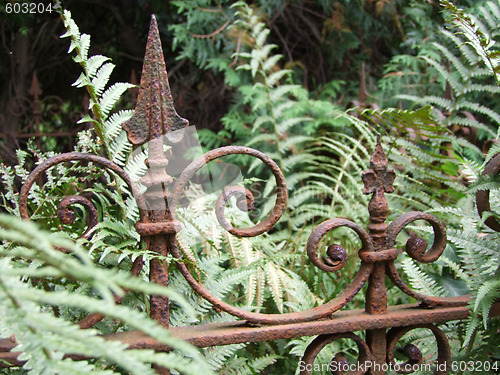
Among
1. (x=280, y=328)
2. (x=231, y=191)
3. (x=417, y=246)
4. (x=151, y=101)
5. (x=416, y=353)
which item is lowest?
(x=416, y=353)

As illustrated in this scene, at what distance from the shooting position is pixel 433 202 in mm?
1916

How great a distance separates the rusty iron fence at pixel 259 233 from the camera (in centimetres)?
90

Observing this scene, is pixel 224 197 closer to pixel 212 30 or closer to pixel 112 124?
pixel 112 124

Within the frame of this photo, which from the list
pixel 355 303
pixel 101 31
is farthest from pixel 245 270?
pixel 101 31

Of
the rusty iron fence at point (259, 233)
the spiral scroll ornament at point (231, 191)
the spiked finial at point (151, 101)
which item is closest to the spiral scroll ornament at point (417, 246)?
the rusty iron fence at point (259, 233)

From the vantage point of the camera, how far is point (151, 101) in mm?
901

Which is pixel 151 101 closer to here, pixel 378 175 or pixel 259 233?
pixel 259 233

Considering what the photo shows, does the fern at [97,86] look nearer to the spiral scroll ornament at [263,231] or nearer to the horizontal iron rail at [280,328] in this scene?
the spiral scroll ornament at [263,231]

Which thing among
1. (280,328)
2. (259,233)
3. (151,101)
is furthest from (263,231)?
(151,101)

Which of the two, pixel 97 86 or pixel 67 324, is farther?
pixel 97 86

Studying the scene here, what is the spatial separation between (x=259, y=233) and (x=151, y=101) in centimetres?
35

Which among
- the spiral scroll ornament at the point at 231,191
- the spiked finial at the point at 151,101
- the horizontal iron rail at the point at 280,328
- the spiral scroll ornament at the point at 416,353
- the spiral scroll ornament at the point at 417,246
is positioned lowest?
the spiral scroll ornament at the point at 416,353

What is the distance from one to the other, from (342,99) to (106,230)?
223cm

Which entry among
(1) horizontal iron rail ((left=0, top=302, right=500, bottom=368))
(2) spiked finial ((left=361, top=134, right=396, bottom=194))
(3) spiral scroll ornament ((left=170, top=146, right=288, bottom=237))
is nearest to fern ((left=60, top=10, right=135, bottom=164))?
(3) spiral scroll ornament ((left=170, top=146, right=288, bottom=237))
